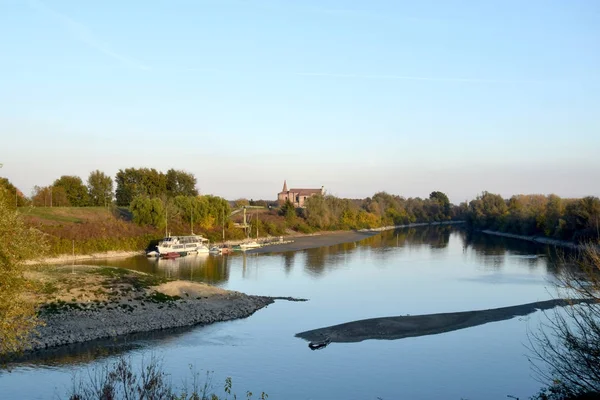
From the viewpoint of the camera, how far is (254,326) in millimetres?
31141

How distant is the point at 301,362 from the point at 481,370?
7.33 m

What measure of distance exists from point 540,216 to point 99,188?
3046 inches

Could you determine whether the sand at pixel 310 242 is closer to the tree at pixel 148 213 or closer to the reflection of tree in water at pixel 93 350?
the tree at pixel 148 213

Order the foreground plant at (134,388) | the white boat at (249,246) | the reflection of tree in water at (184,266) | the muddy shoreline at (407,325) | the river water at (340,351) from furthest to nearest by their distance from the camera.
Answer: the white boat at (249,246), the reflection of tree in water at (184,266), the muddy shoreline at (407,325), the river water at (340,351), the foreground plant at (134,388)

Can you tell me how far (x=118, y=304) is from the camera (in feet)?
105

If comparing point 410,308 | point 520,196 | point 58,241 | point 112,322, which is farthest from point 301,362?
point 520,196

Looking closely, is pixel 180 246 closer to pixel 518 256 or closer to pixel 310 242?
pixel 310 242

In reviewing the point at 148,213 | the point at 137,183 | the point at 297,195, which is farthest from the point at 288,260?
the point at 297,195

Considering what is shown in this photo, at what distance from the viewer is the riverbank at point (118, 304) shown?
91.1 ft

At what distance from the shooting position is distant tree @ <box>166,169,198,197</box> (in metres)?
107

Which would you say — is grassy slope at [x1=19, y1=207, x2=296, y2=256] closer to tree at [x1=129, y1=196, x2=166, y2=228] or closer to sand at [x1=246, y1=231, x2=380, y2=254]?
tree at [x1=129, y1=196, x2=166, y2=228]

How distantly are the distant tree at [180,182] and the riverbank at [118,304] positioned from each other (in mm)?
67714

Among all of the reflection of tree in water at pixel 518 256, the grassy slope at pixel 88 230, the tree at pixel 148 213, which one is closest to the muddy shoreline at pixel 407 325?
the reflection of tree in water at pixel 518 256

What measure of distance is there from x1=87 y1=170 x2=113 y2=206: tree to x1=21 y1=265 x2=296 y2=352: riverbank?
63760mm
